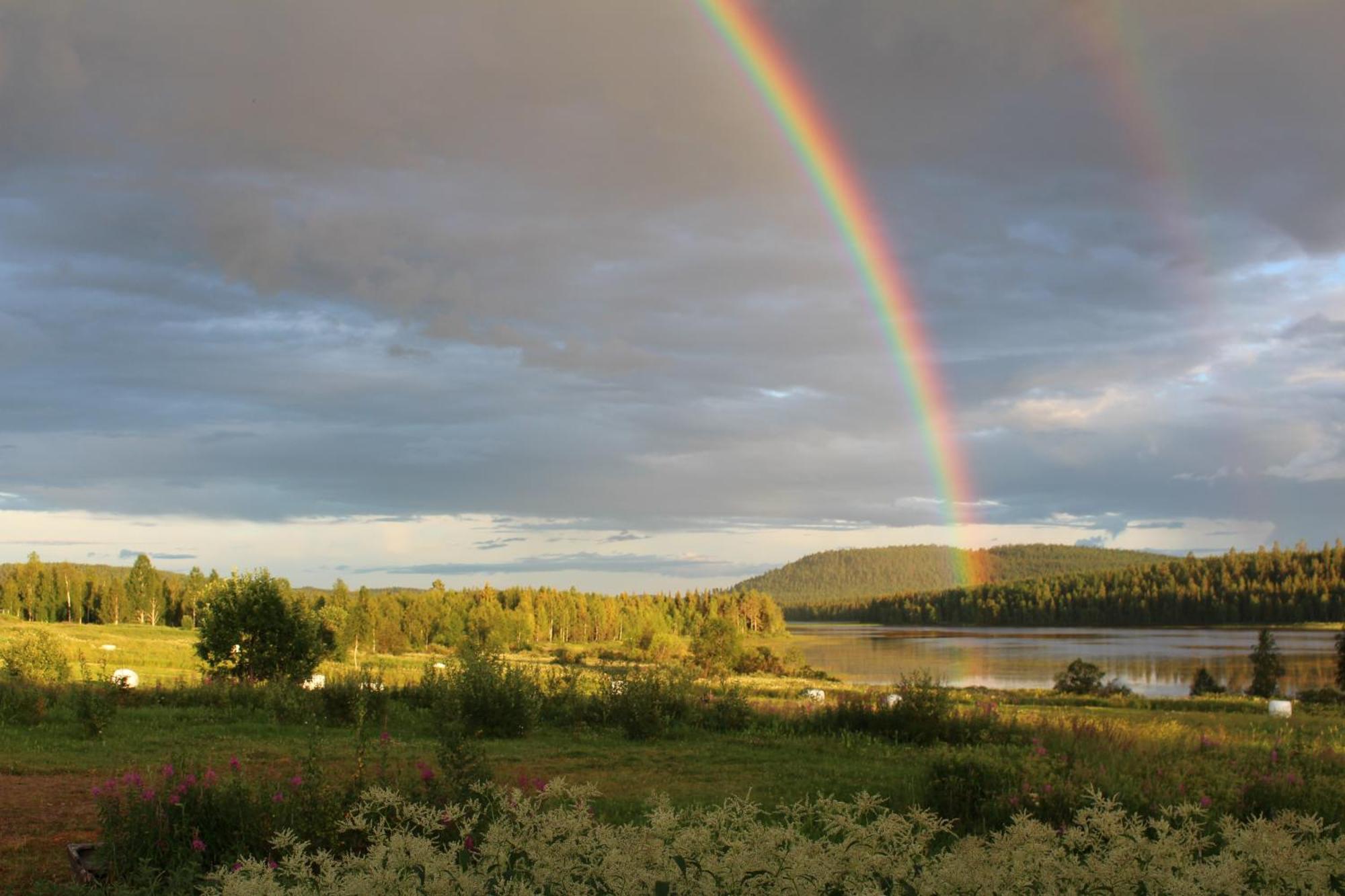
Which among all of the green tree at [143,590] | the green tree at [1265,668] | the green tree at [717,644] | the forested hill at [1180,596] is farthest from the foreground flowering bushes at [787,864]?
the forested hill at [1180,596]

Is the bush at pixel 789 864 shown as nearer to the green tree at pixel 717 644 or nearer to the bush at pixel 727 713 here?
the bush at pixel 727 713

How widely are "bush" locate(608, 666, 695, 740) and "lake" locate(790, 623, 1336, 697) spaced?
4.74 meters

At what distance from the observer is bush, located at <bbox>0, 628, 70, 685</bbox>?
2303 cm

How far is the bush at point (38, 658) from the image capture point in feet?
75.6

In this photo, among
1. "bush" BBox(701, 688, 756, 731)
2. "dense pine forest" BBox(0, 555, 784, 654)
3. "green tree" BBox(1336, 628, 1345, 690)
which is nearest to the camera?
"bush" BBox(701, 688, 756, 731)

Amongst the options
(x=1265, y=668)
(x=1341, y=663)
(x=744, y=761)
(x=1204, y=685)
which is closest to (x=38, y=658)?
(x=744, y=761)

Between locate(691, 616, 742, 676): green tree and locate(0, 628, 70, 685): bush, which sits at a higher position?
locate(0, 628, 70, 685): bush

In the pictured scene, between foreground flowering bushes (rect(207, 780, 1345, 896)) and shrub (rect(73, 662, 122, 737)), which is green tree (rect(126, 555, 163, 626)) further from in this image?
foreground flowering bushes (rect(207, 780, 1345, 896))

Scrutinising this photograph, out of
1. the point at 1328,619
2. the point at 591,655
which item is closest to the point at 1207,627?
the point at 1328,619

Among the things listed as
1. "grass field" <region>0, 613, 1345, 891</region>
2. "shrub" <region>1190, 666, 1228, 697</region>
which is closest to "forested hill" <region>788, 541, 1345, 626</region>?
"shrub" <region>1190, 666, 1228, 697</region>

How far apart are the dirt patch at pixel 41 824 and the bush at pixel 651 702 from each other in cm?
766

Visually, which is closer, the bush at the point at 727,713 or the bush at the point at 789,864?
the bush at the point at 789,864

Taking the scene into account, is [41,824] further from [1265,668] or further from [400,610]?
[400,610]

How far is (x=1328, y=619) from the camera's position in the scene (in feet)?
462
